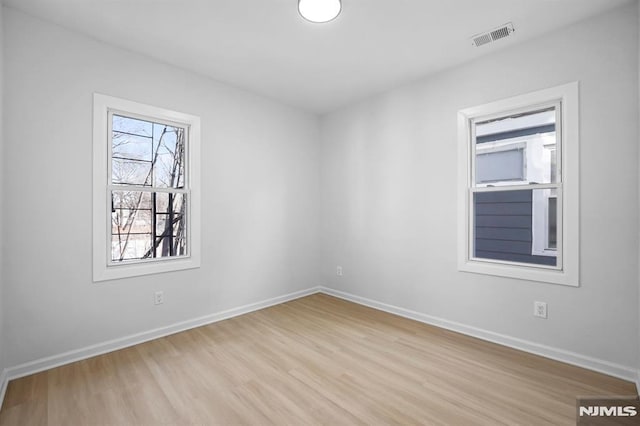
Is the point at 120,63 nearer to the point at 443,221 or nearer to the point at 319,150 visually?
the point at 319,150

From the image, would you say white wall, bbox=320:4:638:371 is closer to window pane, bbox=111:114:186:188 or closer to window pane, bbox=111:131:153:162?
window pane, bbox=111:114:186:188

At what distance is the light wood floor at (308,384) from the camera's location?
1868 mm

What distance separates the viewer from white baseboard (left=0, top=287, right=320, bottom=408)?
227 cm

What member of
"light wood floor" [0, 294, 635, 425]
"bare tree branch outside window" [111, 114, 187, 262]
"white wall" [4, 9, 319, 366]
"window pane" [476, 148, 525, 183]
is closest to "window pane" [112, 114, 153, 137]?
"bare tree branch outside window" [111, 114, 187, 262]

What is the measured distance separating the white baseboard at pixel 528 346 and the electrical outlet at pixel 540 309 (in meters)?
0.25

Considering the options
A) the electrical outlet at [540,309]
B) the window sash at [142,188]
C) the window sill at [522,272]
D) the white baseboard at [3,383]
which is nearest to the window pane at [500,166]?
the window sill at [522,272]

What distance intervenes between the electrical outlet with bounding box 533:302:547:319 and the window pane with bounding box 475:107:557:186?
3.53 ft

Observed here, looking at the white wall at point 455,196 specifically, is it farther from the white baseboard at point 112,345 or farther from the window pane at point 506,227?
the white baseboard at point 112,345

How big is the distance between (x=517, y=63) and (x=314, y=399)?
3247mm

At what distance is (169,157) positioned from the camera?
3234mm

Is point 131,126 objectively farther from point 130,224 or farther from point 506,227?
point 506,227

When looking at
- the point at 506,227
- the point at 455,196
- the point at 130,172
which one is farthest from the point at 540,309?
the point at 130,172

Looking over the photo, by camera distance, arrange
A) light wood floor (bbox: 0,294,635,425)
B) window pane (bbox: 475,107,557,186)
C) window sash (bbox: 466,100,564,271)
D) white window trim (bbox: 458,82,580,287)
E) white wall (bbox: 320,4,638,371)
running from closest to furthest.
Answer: light wood floor (bbox: 0,294,635,425)
white wall (bbox: 320,4,638,371)
white window trim (bbox: 458,82,580,287)
window sash (bbox: 466,100,564,271)
window pane (bbox: 475,107,557,186)

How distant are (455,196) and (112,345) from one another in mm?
3560
